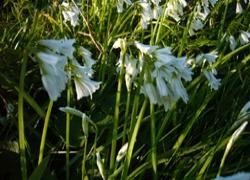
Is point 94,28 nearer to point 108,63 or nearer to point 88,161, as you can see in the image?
point 108,63

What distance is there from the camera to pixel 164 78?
1361 mm

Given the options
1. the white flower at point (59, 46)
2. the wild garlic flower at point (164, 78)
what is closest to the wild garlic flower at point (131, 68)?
the wild garlic flower at point (164, 78)

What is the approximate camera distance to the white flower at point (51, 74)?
110 centimetres

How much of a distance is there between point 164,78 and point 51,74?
0.34m

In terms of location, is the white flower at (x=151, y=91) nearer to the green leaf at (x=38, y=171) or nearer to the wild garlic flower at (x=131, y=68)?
the wild garlic flower at (x=131, y=68)

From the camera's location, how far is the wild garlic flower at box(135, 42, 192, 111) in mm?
1345

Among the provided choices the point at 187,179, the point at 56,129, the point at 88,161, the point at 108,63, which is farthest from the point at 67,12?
the point at 187,179

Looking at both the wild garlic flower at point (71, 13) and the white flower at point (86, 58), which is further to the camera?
the wild garlic flower at point (71, 13)

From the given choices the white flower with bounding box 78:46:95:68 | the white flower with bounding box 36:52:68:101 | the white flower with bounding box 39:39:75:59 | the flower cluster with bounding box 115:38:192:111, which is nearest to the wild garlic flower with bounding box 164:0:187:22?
the white flower with bounding box 78:46:95:68

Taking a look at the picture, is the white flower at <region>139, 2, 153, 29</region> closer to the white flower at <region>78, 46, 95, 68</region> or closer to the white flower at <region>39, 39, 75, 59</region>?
the white flower at <region>78, 46, 95, 68</region>

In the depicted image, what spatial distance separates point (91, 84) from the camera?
1.37 metres

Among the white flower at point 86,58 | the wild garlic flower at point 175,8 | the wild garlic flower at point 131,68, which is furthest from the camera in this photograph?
the wild garlic flower at point 175,8

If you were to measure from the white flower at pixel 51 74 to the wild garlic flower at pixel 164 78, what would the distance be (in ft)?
0.95

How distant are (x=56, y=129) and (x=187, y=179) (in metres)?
0.58
